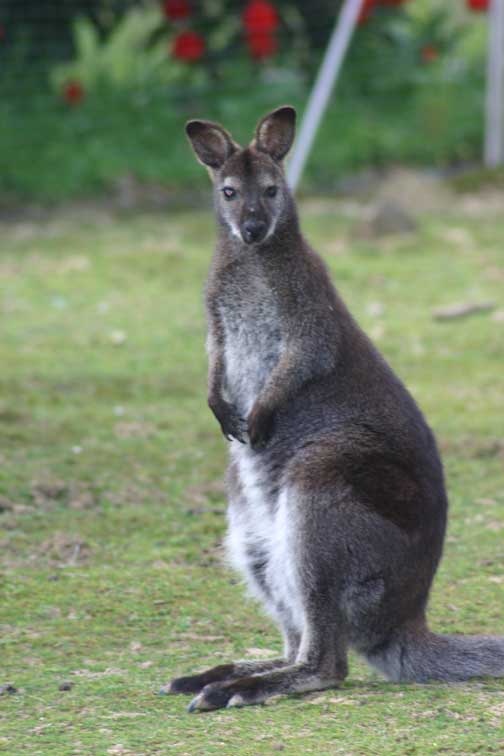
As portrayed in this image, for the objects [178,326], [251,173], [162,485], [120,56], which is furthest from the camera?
[120,56]

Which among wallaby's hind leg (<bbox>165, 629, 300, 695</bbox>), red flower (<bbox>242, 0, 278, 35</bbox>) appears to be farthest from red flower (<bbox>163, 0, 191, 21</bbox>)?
wallaby's hind leg (<bbox>165, 629, 300, 695</bbox>)

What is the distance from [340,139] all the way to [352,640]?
8.60 meters

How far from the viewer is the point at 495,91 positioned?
11977 millimetres

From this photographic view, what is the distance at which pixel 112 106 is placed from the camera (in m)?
11.9

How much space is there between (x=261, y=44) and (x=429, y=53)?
1.52 m

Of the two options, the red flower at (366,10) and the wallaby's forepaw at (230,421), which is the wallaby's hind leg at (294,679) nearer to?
the wallaby's forepaw at (230,421)

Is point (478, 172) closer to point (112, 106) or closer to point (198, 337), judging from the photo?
point (112, 106)

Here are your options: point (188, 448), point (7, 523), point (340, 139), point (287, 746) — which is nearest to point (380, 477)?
point (287, 746)

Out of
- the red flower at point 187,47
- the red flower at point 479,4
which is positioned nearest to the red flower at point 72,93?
the red flower at point 187,47

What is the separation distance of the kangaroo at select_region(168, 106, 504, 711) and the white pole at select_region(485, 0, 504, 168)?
25.2 ft

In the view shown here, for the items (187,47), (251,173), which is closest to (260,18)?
(187,47)

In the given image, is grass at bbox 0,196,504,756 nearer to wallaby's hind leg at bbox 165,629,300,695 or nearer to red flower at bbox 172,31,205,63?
wallaby's hind leg at bbox 165,629,300,695

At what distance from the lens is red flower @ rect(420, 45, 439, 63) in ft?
40.5

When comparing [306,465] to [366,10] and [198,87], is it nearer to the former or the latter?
[198,87]
